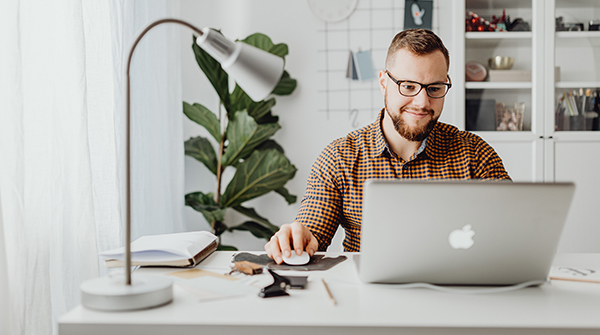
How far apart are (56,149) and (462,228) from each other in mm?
1081

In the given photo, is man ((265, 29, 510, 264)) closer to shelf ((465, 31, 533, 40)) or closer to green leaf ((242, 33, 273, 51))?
green leaf ((242, 33, 273, 51))

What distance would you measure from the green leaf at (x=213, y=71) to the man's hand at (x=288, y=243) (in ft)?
5.00

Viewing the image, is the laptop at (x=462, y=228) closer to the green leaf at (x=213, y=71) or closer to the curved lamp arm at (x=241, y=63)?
the curved lamp arm at (x=241, y=63)

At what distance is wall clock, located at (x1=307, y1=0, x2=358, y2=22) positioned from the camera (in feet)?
9.25

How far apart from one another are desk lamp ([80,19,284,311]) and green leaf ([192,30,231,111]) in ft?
5.60

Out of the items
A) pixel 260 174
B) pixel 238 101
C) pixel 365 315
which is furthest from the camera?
pixel 238 101

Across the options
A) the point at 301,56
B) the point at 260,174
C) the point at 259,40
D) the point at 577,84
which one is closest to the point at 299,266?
the point at 260,174

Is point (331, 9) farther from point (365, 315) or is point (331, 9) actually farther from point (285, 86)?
point (365, 315)

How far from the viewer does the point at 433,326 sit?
715 mm

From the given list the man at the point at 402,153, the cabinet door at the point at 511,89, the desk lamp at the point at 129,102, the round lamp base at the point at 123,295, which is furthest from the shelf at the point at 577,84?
the round lamp base at the point at 123,295

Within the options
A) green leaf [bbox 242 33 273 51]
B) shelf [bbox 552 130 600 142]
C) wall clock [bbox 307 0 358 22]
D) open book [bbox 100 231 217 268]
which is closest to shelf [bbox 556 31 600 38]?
shelf [bbox 552 130 600 142]

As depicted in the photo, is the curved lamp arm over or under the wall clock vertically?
under

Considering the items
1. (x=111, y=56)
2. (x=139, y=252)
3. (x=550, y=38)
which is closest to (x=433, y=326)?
(x=139, y=252)

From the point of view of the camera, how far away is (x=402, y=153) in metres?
1.61
